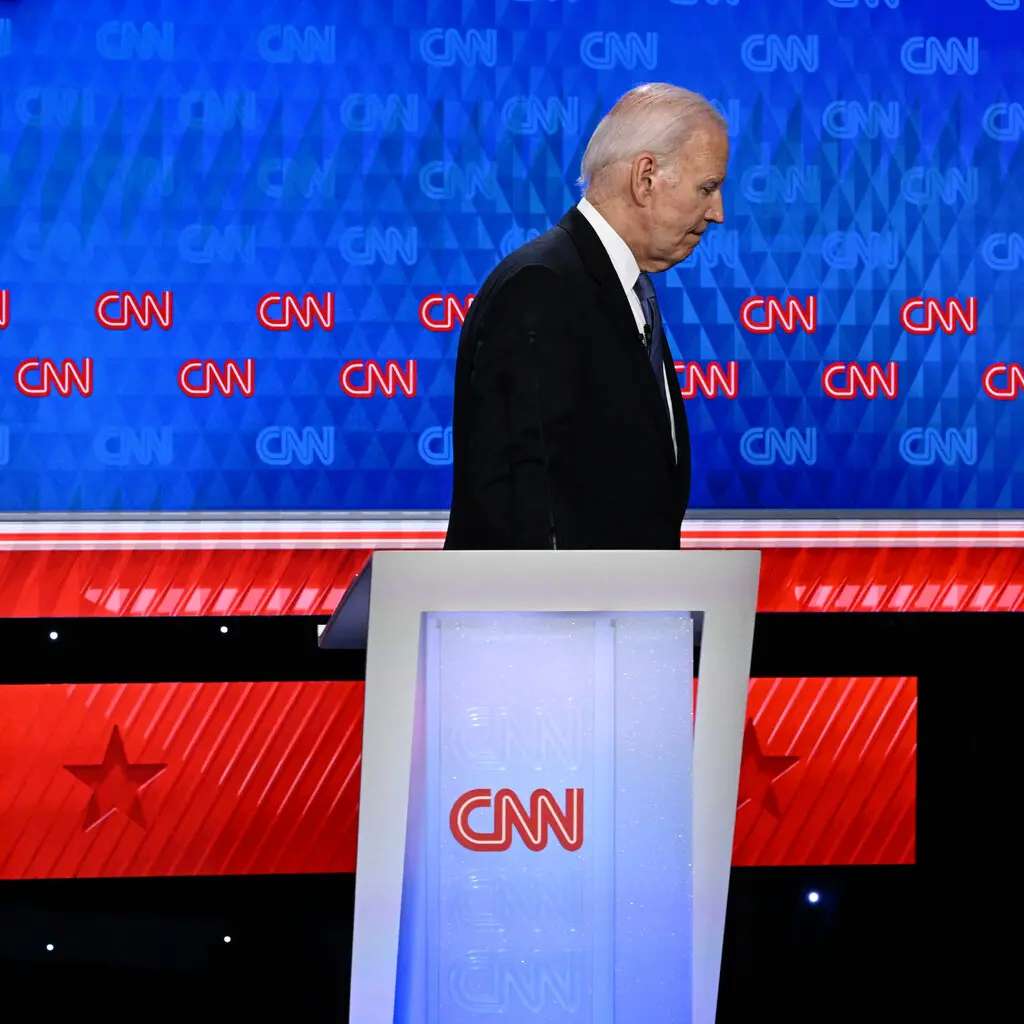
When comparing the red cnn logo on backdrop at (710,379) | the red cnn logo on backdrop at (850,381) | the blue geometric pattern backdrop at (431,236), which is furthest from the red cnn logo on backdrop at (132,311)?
the red cnn logo on backdrop at (850,381)

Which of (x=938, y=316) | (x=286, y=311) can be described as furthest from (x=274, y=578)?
(x=938, y=316)

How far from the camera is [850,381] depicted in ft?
9.75

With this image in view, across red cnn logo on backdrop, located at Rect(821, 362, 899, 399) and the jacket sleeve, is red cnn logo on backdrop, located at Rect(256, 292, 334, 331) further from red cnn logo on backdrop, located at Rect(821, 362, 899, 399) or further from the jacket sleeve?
the jacket sleeve

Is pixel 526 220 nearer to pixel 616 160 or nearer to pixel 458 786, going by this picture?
pixel 616 160

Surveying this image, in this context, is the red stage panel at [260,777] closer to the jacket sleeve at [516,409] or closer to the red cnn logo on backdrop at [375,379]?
the red cnn logo on backdrop at [375,379]

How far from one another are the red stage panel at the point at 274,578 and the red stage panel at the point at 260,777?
0.18 meters

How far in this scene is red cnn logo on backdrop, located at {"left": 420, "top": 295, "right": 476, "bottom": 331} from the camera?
290 cm

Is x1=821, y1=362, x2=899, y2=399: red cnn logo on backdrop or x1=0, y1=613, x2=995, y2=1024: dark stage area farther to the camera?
x1=821, y1=362, x2=899, y2=399: red cnn logo on backdrop

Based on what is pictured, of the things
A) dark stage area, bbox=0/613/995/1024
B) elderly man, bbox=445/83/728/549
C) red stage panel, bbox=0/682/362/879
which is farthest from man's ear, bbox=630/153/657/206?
red stage panel, bbox=0/682/362/879

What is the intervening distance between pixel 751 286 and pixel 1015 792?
48.3 inches

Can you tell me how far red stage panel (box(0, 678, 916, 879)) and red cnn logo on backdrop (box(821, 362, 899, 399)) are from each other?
1.99 ft

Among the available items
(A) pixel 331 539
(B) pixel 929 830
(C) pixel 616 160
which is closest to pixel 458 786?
(C) pixel 616 160

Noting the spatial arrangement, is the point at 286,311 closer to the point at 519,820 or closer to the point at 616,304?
the point at 616,304

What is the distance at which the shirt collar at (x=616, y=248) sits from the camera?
74.2 inches
